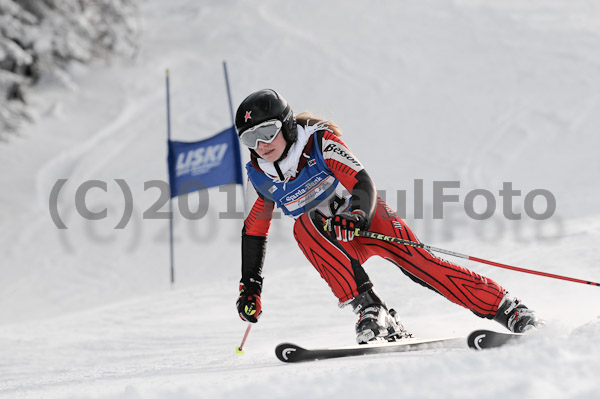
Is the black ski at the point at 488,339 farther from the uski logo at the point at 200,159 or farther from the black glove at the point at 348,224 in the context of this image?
the uski logo at the point at 200,159

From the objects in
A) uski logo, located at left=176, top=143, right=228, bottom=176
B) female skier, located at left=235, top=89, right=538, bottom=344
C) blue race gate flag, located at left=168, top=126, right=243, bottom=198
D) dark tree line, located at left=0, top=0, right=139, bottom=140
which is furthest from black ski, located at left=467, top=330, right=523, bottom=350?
dark tree line, located at left=0, top=0, right=139, bottom=140

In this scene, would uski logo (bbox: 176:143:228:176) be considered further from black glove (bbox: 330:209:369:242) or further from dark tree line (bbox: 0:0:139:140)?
dark tree line (bbox: 0:0:139:140)

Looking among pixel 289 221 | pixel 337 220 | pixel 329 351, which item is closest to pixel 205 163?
pixel 289 221

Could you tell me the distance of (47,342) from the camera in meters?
4.79

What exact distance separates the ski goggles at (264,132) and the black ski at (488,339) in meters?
1.27

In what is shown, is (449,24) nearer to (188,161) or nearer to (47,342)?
(188,161)

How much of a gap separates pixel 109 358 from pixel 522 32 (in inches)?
475

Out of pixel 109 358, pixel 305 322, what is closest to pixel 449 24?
pixel 305 322

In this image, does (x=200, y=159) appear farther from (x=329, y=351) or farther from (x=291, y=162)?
(x=329, y=351)

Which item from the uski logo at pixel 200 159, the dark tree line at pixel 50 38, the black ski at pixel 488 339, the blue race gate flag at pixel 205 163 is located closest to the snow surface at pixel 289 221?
the black ski at pixel 488 339

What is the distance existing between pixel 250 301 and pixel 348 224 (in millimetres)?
753

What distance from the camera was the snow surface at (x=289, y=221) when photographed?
216cm

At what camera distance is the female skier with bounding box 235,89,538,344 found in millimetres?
2723

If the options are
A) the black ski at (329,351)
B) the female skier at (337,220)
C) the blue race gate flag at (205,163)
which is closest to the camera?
the black ski at (329,351)
